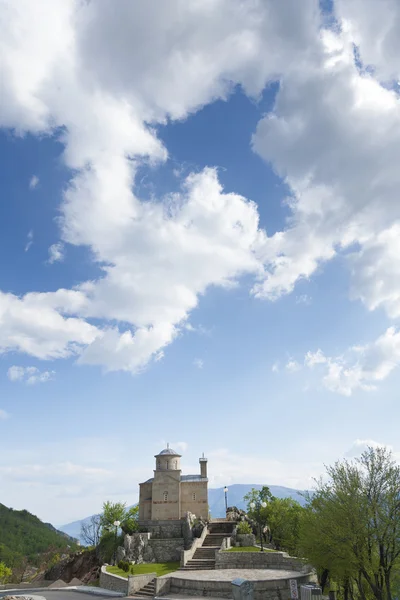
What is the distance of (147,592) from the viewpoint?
31.8 metres

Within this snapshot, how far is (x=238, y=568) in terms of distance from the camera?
3825cm

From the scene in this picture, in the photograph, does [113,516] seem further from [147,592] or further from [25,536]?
[25,536]

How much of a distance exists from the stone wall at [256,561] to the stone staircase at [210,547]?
1.17 metres

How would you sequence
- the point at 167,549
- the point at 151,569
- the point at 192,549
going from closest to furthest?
the point at 151,569, the point at 192,549, the point at 167,549

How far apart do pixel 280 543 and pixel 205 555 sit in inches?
648

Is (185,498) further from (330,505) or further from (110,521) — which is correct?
(330,505)

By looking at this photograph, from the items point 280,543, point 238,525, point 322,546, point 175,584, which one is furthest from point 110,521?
point 322,546

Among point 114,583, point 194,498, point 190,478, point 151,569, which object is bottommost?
point 114,583

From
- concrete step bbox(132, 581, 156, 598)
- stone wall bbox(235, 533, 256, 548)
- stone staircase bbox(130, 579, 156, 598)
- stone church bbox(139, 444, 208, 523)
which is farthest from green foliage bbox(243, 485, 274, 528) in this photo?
concrete step bbox(132, 581, 156, 598)

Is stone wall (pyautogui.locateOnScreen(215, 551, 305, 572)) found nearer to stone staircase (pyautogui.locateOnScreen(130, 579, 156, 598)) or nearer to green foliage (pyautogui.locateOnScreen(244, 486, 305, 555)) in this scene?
stone staircase (pyautogui.locateOnScreen(130, 579, 156, 598))

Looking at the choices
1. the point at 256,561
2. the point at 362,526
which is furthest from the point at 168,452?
the point at 362,526

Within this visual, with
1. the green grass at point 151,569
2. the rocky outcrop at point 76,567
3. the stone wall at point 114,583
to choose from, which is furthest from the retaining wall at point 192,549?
the rocky outcrop at point 76,567

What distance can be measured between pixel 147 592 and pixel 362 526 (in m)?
17.3

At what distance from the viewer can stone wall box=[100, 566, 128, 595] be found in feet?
109
